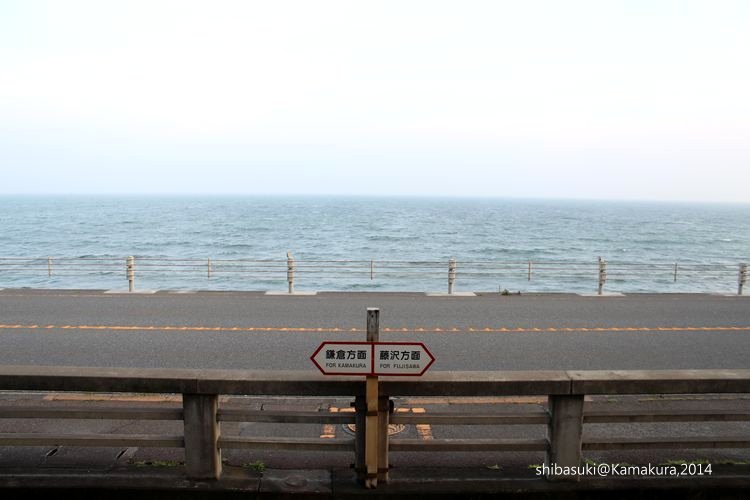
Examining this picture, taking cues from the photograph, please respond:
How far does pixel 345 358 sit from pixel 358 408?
0.42m

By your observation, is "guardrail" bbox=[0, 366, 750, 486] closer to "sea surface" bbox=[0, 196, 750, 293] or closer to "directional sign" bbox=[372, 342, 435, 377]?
"directional sign" bbox=[372, 342, 435, 377]

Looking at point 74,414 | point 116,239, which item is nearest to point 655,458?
point 74,414

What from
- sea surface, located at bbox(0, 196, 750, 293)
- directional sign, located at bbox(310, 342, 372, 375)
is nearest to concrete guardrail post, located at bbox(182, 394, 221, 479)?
directional sign, located at bbox(310, 342, 372, 375)

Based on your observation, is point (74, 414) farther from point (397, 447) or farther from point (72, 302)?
point (72, 302)

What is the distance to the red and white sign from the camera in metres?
3.87

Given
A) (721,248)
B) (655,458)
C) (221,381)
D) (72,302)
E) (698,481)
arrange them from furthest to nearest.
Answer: (721,248), (72,302), (655,458), (698,481), (221,381)

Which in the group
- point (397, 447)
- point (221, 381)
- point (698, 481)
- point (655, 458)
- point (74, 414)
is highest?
point (221, 381)

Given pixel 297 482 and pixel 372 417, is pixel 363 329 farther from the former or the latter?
pixel 372 417

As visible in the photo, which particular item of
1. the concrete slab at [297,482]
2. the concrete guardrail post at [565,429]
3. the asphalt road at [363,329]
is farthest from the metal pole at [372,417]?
the asphalt road at [363,329]

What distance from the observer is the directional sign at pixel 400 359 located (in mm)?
3869

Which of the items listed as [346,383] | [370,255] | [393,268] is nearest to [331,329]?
[346,383]

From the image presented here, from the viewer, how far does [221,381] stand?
395 centimetres

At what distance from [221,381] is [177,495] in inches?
36.3

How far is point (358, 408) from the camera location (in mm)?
4051
